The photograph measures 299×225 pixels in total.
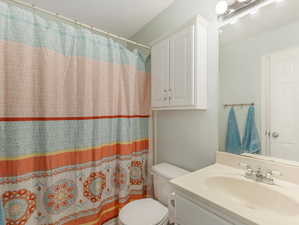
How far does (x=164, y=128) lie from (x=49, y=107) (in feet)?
3.54

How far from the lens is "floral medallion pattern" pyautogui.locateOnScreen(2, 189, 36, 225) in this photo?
87 centimetres

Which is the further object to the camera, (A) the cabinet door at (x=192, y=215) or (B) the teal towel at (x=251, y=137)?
(B) the teal towel at (x=251, y=137)

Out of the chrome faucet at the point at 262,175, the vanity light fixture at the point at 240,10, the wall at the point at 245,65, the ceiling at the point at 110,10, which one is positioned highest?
the ceiling at the point at 110,10

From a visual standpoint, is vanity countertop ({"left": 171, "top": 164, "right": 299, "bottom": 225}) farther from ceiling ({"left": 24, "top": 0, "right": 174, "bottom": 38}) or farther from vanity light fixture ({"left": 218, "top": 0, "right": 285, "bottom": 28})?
ceiling ({"left": 24, "top": 0, "right": 174, "bottom": 38})

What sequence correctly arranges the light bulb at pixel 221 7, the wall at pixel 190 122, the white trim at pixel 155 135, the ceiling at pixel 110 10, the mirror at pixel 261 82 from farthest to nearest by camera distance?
the white trim at pixel 155 135 < the ceiling at pixel 110 10 < the wall at pixel 190 122 < the light bulb at pixel 221 7 < the mirror at pixel 261 82

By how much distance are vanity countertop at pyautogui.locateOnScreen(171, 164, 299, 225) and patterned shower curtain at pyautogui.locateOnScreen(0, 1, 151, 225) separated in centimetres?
77

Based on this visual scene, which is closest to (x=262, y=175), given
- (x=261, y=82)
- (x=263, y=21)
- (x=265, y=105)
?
(x=265, y=105)

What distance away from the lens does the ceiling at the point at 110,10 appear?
146 centimetres

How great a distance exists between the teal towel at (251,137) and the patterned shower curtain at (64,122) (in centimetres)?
98

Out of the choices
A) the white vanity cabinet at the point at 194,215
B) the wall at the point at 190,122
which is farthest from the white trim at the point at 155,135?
the white vanity cabinet at the point at 194,215

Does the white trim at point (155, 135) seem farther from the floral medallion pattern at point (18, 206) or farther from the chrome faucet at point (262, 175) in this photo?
the floral medallion pattern at point (18, 206)

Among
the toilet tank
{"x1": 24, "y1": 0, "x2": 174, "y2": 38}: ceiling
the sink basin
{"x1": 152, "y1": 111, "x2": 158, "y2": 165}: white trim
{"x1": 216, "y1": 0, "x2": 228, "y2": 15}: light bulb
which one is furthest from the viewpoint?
{"x1": 152, "y1": 111, "x2": 158, "y2": 165}: white trim

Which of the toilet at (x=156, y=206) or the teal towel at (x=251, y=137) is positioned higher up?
the teal towel at (x=251, y=137)

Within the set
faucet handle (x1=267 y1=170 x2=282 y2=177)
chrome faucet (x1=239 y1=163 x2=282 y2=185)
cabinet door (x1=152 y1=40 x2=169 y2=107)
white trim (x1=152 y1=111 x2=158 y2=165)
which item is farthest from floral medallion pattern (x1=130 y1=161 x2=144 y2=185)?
faucet handle (x1=267 y1=170 x2=282 y2=177)
